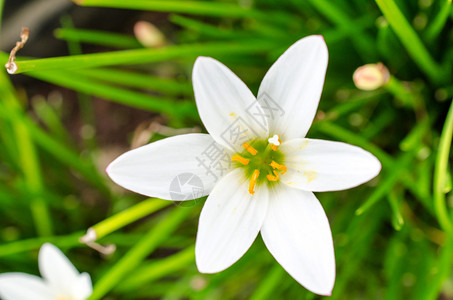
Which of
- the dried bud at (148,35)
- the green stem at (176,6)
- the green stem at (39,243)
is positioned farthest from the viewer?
the dried bud at (148,35)

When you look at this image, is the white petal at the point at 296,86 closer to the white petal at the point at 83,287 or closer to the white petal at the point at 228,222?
the white petal at the point at 228,222

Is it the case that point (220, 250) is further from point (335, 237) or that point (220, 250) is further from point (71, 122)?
point (71, 122)

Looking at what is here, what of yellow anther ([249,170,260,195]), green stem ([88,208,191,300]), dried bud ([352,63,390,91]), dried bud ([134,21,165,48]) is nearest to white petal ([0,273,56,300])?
green stem ([88,208,191,300])

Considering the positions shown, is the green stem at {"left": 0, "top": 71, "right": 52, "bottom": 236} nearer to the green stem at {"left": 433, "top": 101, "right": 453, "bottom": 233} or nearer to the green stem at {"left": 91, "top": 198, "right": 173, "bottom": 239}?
the green stem at {"left": 91, "top": 198, "right": 173, "bottom": 239}

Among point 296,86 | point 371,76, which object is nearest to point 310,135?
point 371,76

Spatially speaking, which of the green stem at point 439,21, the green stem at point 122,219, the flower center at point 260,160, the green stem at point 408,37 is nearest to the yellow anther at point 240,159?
the flower center at point 260,160

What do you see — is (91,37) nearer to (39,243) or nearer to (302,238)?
(39,243)
